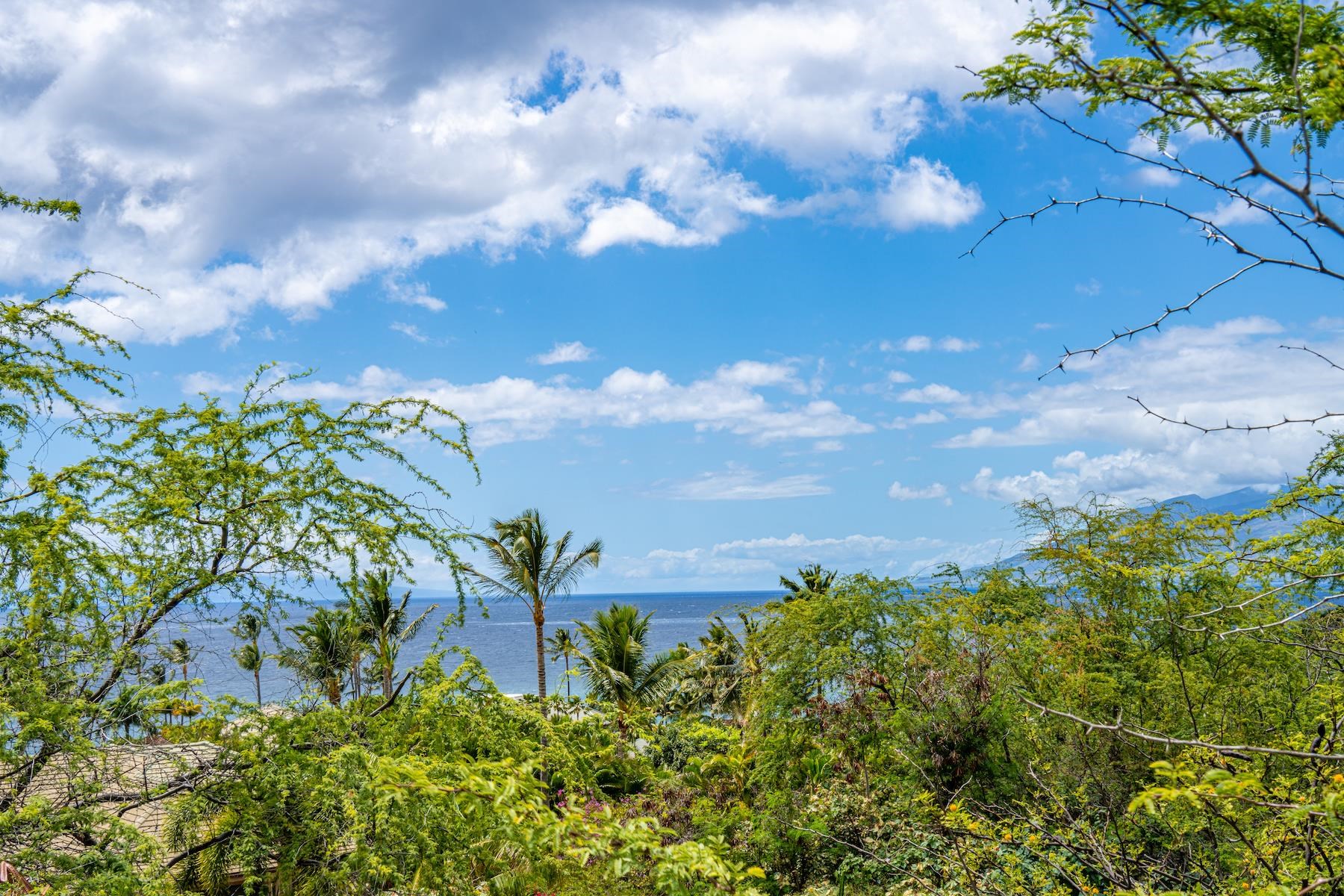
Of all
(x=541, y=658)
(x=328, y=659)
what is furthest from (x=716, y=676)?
(x=328, y=659)

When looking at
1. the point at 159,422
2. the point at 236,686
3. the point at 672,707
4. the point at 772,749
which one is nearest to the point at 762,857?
the point at 772,749

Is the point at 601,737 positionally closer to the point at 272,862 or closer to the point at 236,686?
the point at 272,862

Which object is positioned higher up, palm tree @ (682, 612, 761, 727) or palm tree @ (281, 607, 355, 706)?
palm tree @ (281, 607, 355, 706)

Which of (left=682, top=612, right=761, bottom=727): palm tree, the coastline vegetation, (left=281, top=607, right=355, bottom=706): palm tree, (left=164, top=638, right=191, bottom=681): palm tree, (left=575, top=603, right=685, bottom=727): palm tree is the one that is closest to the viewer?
the coastline vegetation

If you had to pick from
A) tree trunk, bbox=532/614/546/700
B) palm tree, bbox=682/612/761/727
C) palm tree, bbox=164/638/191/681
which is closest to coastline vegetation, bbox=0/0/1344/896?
palm tree, bbox=164/638/191/681

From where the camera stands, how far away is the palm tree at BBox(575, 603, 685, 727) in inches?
1037

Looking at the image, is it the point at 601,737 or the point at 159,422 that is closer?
the point at 159,422

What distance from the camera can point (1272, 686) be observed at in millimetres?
7441

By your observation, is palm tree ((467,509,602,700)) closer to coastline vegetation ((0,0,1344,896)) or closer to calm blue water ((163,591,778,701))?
calm blue water ((163,591,778,701))

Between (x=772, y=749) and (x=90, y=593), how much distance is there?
6821mm

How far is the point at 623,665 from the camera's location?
27328mm

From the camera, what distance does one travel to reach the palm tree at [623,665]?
26344 mm

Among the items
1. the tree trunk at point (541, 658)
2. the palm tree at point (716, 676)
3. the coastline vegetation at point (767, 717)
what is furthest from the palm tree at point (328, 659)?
the tree trunk at point (541, 658)

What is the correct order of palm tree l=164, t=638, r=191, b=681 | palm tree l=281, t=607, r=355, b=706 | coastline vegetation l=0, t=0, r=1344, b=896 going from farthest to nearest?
palm tree l=281, t=607, r=355, b=706, palm tree l=164, t=638, r=191, b=681, coastline vegetation l=0, t=0, r=1344, b=896
